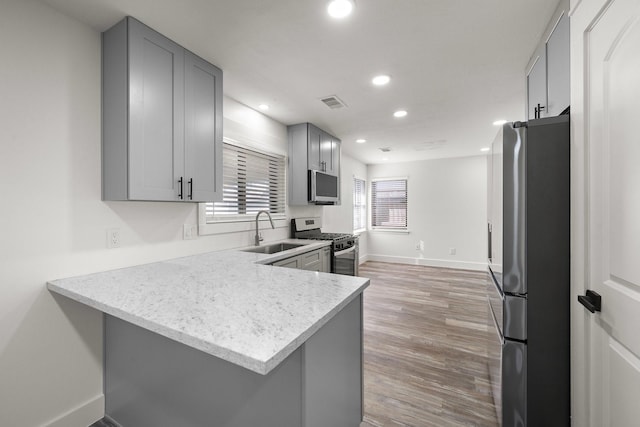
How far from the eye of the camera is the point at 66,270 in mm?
1533

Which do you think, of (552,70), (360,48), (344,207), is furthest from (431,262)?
(360,48)

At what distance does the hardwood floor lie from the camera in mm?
1739

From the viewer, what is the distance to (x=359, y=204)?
639cm

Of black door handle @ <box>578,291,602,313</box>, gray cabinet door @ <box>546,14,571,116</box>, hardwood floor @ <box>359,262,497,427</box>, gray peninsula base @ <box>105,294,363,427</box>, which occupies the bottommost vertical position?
hardwood floor @ <box>359,262,497,427</box>

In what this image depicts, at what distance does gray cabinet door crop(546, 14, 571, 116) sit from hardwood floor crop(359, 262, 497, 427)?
4.82 ft

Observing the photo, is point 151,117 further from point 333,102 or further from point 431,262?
point 431,262

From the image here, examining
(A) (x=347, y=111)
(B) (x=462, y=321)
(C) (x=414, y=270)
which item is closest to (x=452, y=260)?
(C) (x=414, y=270)

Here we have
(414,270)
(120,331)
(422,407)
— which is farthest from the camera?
(414,270)

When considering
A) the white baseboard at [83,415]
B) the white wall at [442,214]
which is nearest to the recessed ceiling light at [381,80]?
the white baseboard at [83,415]

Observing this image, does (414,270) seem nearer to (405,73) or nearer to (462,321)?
(462,321)

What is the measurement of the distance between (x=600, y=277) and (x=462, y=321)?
2440 mm

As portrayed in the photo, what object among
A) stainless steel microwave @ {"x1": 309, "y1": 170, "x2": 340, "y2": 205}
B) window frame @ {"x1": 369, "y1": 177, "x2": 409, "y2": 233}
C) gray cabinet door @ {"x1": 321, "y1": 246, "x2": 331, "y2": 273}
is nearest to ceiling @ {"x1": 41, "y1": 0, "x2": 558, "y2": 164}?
stainless steel microwave @ {"x1": 309, "y1": 170, "x2": 340, "y2": 205}

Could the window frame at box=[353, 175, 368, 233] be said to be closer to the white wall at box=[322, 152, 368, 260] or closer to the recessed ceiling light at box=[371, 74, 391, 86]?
the white wall at box=[322, 152, 368, 260]

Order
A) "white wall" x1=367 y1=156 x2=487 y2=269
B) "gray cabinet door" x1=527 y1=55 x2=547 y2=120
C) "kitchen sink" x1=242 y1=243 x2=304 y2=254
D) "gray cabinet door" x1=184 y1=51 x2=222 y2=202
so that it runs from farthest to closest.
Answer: "white wall" x1=367 y1=156 x2=487 y2=269 → "kitchen sink" x1=242 y1=243 x2=304 y2=254 → "gray cabinet door" x1=184 y1=51 x2=222 y2=202 → "gray cabinet door" x1=527 y1=55 x2=547 y2=120
